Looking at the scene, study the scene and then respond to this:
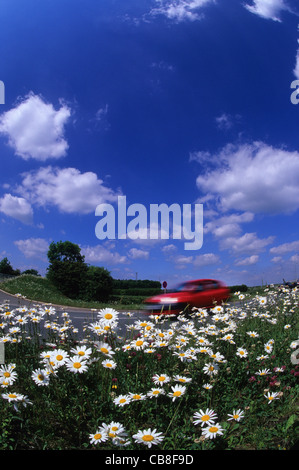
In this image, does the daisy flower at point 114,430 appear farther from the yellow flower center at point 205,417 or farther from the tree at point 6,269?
the tree at point 6,269

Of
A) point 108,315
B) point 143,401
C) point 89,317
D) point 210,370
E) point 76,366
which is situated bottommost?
point 89,317

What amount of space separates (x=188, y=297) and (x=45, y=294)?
1841 cm

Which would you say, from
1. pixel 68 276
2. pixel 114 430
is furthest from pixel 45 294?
pixel 114 430

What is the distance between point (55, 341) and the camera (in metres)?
4.36

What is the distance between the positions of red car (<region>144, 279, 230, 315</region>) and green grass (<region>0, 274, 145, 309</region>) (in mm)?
6319

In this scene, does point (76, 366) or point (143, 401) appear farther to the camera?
point (143, 401)

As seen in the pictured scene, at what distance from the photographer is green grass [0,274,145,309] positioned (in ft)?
64.3

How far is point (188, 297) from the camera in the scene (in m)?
11.3

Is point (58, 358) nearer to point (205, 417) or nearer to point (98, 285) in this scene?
point (205, 417)

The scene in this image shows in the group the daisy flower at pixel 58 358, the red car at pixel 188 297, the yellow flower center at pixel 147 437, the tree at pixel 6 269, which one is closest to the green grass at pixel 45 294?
the red car at pixel 188 297

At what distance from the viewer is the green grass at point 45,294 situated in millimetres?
19609
